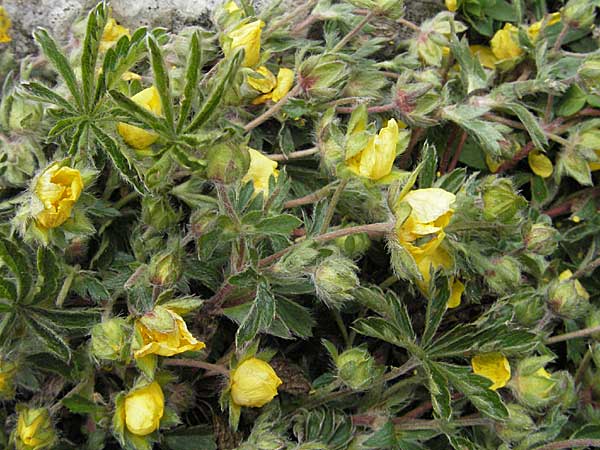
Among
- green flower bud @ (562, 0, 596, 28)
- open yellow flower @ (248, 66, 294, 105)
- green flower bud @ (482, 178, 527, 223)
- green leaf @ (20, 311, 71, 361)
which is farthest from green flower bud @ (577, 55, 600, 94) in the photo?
green leaf @ (20, 311, 71, 361)

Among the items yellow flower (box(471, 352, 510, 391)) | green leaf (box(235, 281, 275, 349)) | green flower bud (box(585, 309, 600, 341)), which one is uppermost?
green leaf (box(235, 281, 275, 349))

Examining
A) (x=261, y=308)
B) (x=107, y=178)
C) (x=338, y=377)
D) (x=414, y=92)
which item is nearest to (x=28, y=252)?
(x=107, y=178)

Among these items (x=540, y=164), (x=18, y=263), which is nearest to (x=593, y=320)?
(x=540, y=164)

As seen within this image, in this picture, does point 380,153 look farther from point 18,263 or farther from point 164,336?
point 18,263

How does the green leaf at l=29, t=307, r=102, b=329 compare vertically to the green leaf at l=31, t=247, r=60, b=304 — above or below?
below

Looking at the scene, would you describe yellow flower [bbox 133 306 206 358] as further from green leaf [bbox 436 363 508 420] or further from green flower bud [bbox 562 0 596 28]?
green flower bud [bbox 562 0 596 28]

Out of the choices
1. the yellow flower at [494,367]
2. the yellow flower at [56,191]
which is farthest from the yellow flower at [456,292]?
the yellow flower at [56,191]
